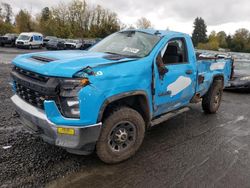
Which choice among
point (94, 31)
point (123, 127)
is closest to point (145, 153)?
point (123, 127)

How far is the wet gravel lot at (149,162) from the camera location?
334 cm

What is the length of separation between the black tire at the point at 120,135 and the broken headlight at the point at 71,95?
54 cm

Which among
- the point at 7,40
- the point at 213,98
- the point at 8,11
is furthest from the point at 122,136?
the point at 8,11

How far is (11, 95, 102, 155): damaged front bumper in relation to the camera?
317 cm

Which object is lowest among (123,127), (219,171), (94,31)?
(219,171)

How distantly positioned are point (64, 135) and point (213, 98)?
15.1 ft

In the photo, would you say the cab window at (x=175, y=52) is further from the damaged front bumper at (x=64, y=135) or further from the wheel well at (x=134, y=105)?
the damaged front bumper at (x=64, y=135)

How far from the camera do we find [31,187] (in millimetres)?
3090

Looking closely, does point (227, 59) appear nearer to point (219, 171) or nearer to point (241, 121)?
point (241, 121)

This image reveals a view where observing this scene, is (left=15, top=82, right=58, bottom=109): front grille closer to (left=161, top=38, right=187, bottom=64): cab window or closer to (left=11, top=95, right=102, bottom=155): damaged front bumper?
(left=11, top=95, right=102, bottom=155): damaged front bumper

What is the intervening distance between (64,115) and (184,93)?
8.55 feet

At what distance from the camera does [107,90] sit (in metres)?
3.29

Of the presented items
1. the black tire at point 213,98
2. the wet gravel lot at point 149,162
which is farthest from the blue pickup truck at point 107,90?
the black tire at point 213,98

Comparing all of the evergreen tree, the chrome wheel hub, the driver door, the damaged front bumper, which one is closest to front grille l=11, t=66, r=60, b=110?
the damaged front bumper
